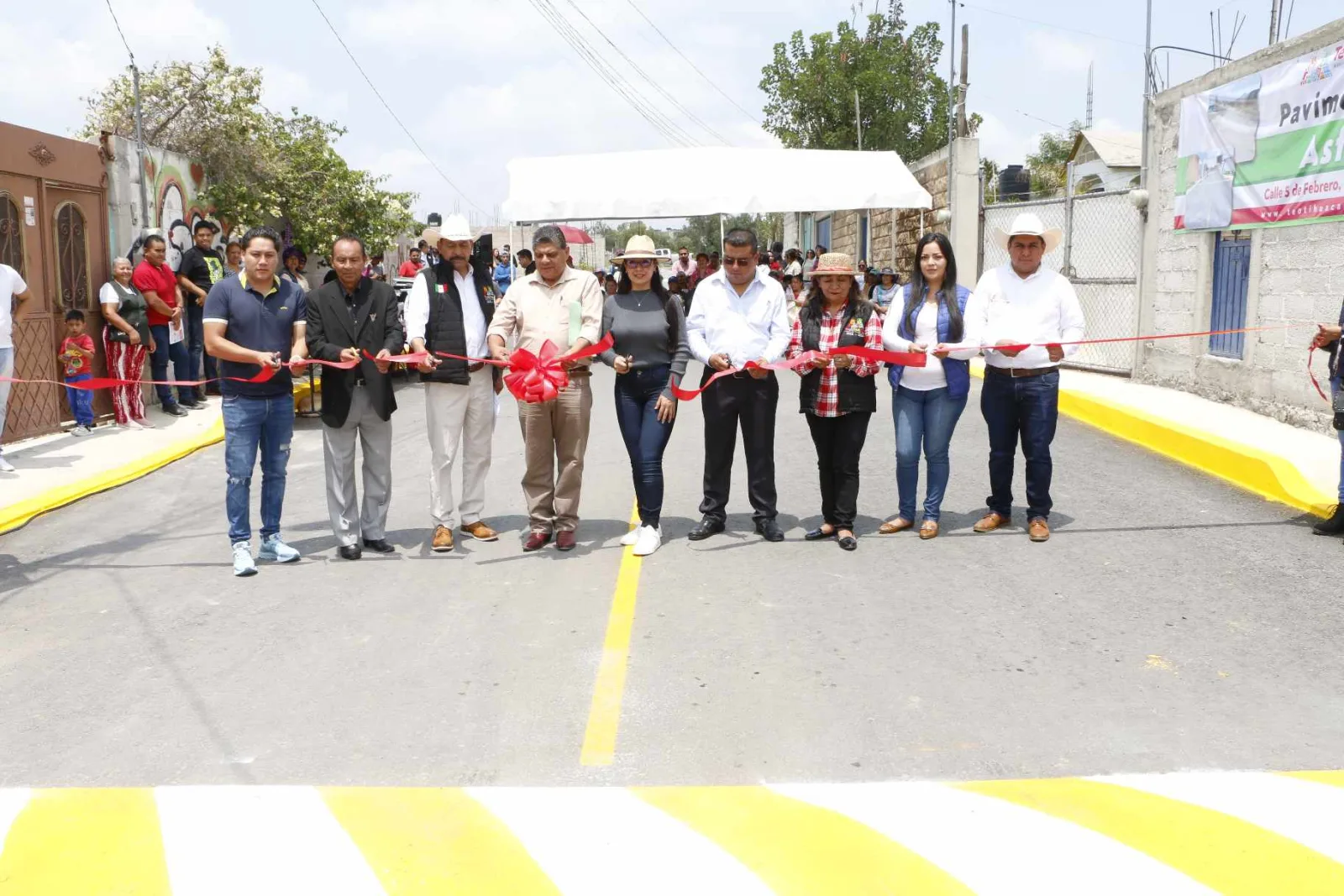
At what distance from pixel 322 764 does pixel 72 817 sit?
30.9 inches

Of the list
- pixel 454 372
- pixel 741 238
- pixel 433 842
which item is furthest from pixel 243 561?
pixel 433 842

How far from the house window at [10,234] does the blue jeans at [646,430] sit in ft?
24.3

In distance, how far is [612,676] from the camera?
5031 millimetres

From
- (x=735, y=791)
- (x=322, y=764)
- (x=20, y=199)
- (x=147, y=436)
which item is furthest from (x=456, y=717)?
(x=20, y=199)

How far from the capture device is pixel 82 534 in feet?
26.5

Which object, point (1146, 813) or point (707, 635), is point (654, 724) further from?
point (1146, 813)

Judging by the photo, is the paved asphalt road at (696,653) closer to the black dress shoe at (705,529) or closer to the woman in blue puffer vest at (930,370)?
the black dress shoe at (705,529)

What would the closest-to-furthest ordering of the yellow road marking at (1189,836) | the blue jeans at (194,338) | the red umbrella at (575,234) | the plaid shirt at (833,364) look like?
the yellow road marking at (1189,836) < the plaid shirt at (833,364) < the blue jeans at (194,338) < the red umbrella at (575,234)

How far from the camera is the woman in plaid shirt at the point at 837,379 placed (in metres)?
7.18

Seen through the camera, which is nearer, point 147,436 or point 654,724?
point 654,724

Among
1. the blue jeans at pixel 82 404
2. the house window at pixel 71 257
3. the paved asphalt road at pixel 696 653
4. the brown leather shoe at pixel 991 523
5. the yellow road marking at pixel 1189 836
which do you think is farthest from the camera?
the house window at pixel 71 257

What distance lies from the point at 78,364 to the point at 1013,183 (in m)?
16.4

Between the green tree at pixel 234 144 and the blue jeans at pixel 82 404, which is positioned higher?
the green tree at pixel 234 144

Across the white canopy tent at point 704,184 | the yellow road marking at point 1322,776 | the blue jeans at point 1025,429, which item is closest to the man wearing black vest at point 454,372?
the blue jeans at point 1025,429
